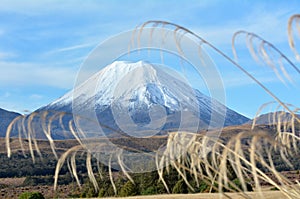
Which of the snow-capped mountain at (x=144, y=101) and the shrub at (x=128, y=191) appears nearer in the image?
the snow-capped mountain at (x=144, y=101)

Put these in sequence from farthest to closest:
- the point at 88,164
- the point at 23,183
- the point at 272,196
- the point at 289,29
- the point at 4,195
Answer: the point at 23,183, the point at 4,195, the point at 272,196, the point at 88,164, the point at 289,29

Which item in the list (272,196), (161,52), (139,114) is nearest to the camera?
(161,52)

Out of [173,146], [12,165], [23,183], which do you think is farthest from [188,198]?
[12,165]

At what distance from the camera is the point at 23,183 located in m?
51.3

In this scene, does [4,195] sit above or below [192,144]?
below

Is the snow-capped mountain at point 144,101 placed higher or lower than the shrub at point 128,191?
higher

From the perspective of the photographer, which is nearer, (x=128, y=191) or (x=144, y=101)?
(x=128, y=191)

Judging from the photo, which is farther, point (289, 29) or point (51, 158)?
point (51, 158)

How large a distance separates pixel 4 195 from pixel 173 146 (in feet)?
122

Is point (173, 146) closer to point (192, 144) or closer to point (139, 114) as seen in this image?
point (192, 144)

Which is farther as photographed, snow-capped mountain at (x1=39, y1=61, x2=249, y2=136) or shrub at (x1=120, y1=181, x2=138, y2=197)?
shrub at (x1=120, y1=181, x2=138, y2=197)

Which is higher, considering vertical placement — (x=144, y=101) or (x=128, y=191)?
(x=144, y=101)

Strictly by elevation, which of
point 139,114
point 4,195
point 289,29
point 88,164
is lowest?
point 4,195

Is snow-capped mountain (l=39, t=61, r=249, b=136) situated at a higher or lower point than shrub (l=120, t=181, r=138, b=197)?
higher
